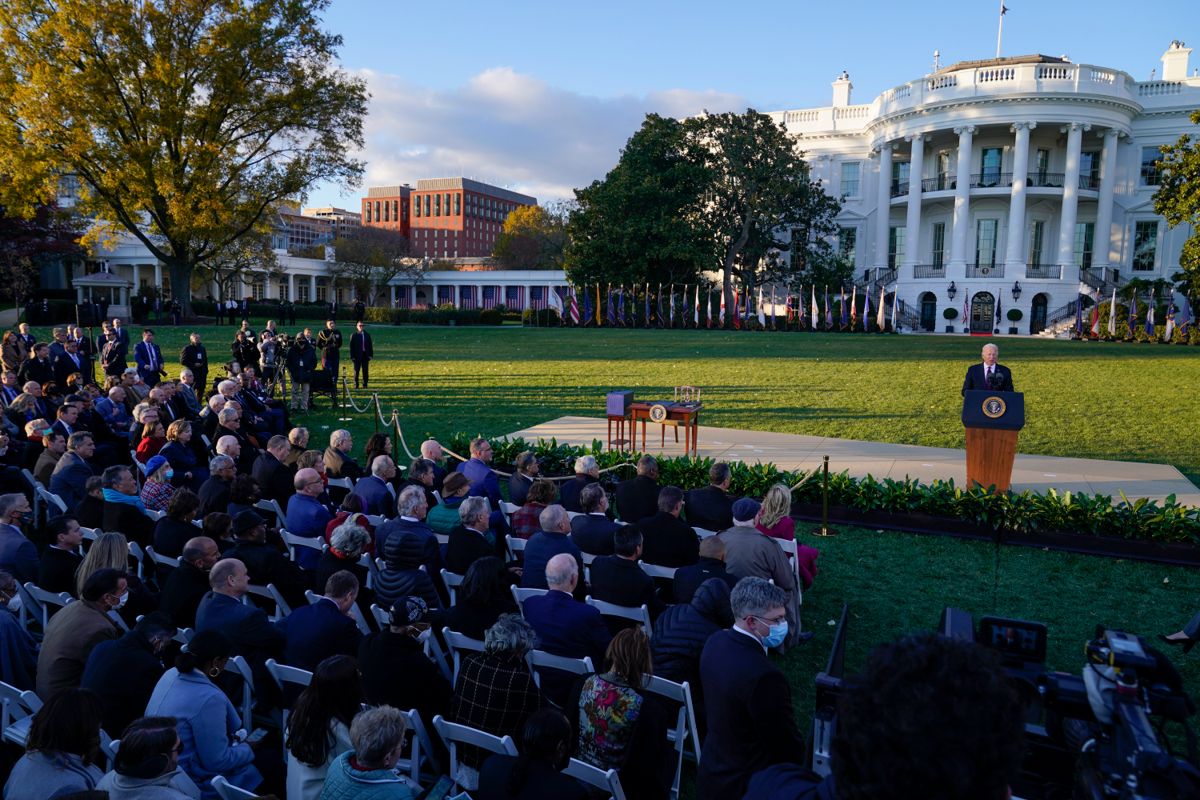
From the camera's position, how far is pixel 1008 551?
8266mm

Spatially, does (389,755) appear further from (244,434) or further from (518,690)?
(244,434)

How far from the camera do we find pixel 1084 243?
5053 cm

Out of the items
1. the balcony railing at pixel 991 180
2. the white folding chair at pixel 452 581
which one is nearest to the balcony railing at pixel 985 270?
the balcony railing at pixel 991 180

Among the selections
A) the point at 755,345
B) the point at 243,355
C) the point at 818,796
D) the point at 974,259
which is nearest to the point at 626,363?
the point at 755,345

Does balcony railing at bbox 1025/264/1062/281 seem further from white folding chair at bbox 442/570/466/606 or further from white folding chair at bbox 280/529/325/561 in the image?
white folding chair at bbox 280/529/325/561

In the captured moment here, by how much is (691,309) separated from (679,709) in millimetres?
47014

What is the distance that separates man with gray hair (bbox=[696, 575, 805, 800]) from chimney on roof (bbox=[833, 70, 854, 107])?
62.7 metres

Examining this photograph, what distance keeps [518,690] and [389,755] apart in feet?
2.70

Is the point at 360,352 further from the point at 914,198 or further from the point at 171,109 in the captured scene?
the point at 914,198

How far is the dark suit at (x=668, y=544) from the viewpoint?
6.20 meters

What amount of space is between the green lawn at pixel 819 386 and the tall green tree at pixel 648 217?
15683 mm

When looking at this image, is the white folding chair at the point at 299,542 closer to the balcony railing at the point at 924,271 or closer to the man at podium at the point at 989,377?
the man at podium at the point at 989,377

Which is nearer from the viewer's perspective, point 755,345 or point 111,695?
point 111,695

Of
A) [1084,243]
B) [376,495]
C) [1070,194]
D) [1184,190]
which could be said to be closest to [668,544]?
[376,495]
